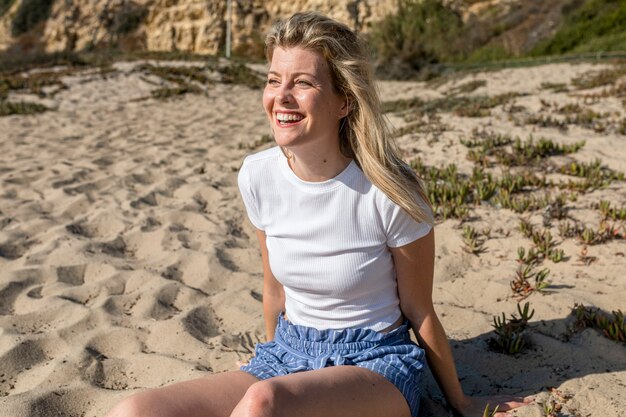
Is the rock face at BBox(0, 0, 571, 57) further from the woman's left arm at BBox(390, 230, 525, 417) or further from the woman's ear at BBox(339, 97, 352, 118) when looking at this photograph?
the woman's left arm at BBox(390, 230, 525, 417)

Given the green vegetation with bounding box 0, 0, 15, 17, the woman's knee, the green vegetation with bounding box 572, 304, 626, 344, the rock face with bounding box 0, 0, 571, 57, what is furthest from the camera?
the green vegetation with bounding box 0, 0, 15, 17

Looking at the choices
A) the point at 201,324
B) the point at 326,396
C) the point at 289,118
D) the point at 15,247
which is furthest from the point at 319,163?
the point at 15,247

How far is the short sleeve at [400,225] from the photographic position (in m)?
2.30

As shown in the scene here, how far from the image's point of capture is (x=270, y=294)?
281 cm

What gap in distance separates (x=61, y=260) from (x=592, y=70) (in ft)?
34.8

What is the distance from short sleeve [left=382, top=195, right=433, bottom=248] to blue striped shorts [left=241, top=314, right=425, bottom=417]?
0.37 m

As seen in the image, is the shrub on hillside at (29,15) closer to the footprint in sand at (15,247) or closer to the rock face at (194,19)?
the rock face at (194,19)

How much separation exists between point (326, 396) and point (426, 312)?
605 mm

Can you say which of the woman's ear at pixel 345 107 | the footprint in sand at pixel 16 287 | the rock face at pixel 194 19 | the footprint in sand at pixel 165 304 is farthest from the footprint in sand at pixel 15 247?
the rock face at pixel 194 19

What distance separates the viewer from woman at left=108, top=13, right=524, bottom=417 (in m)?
2.30

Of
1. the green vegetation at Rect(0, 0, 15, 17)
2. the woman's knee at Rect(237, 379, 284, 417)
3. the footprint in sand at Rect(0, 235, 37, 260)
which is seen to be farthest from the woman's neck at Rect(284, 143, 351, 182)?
the green vegetation at Rect(0, 0, 15, 17)

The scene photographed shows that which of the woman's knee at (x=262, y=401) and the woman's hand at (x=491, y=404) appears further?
the woman's hand at (x=491, y=404)

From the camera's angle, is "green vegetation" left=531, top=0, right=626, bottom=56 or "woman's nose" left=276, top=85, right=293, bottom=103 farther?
"green vegetation" left=531, top=0, right=626, bottom=56

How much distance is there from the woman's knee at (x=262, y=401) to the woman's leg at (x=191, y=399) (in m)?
0.27
